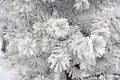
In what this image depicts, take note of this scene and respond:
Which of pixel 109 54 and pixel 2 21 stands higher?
pixel 2 21

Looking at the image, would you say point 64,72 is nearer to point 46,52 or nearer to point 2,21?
point 46,52

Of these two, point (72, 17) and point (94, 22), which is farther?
point (72, 17)

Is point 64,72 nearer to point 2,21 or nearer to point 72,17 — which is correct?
point 72,17

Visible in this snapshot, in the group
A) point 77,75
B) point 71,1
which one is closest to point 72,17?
point 71,1

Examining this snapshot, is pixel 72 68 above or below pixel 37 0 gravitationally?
below

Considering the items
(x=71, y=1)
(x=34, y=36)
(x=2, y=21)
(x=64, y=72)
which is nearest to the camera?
(x=34, y=36)

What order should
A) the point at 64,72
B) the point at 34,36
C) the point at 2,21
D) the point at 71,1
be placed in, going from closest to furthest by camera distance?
the point at 34,36 < the point at 71,1 < the point at 64,72 < the point at 2,21

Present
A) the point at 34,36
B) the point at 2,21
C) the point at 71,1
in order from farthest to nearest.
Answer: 1. the point at 2,21
2. the point at 71,1
3. the point at 34,36

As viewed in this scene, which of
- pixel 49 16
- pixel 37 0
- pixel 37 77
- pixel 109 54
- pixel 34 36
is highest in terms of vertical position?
pixel 37 0

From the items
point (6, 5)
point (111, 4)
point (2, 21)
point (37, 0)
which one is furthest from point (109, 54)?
point (2, 21)
